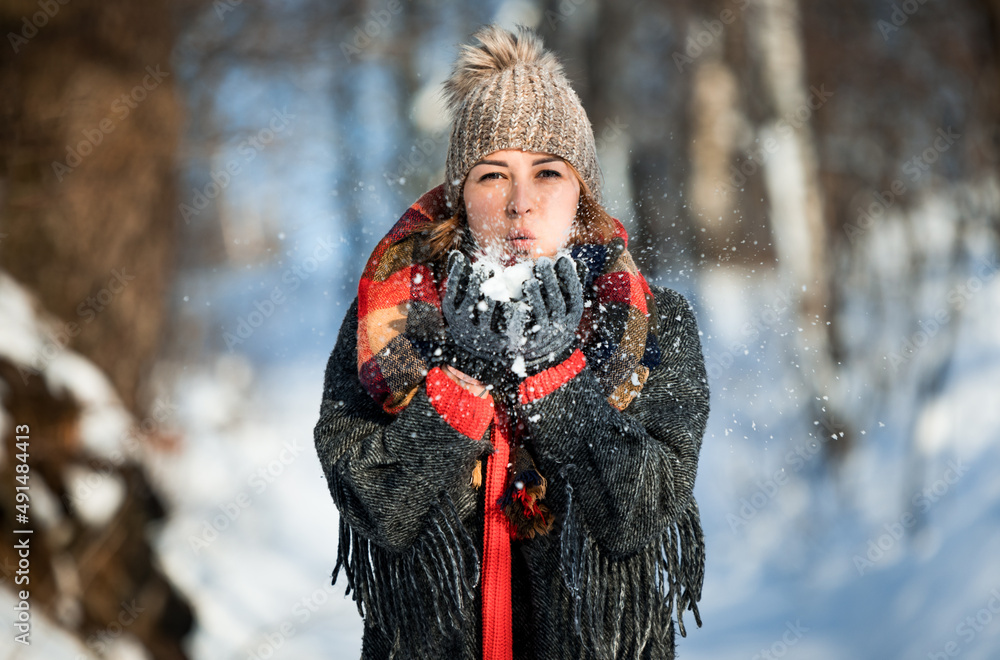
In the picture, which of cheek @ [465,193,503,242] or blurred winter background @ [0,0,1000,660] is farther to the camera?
blurred winter background @ [0,0,1000,660]

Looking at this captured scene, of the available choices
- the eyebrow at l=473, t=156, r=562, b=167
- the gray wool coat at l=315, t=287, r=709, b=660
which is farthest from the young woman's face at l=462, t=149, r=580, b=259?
the gray wool coat at l=315, t=287, r=709, b=660

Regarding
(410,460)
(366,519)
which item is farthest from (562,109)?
(366,519)

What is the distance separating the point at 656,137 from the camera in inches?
141

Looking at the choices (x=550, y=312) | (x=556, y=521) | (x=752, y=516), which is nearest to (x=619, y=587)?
(x=556, y=521)

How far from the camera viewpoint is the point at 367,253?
3.58 m

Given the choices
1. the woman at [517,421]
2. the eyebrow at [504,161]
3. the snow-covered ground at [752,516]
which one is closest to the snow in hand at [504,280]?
the woman at [517,421]

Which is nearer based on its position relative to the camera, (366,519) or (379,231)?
(366,519)

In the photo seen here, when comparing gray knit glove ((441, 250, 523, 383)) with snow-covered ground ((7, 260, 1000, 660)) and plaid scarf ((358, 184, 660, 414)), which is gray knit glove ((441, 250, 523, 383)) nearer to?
plaid scarf ((358, 184, 660, 414))

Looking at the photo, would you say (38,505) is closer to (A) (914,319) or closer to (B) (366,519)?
(B) (366,519)

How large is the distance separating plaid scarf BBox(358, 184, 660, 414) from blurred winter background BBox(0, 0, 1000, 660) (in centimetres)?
191

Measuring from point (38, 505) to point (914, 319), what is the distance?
12.8 feet

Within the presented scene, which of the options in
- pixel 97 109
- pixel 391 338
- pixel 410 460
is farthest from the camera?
pixel 97 109

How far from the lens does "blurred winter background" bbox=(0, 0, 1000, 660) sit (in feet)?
9.59

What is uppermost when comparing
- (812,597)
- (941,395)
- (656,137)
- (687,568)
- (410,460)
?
(656,137)
